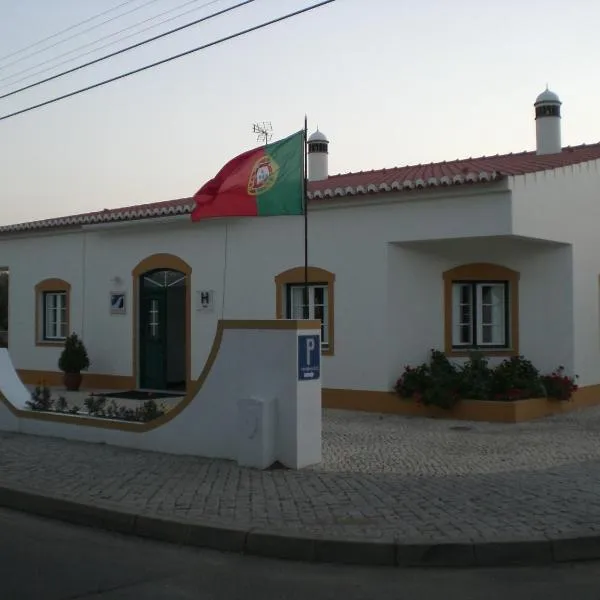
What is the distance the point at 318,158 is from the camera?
1983 cm

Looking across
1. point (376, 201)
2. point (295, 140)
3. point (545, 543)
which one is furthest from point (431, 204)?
point (545, 543)

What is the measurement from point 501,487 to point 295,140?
518 centimetres

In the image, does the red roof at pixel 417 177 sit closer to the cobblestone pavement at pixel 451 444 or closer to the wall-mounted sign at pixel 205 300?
the wall-mounted sign at pixel 205 300

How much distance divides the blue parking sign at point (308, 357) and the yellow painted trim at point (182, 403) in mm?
→ 135

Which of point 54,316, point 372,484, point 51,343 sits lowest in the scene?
point 372,484

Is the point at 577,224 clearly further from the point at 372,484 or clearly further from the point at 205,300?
the point at 372,484

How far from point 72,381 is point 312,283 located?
6291 mm

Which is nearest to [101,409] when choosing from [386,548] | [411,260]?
[411,260]

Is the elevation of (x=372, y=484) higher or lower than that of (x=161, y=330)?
lower

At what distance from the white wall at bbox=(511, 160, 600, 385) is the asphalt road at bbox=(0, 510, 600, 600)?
756 cm

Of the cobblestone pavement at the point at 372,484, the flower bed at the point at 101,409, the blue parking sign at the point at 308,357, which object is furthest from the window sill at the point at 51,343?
the blue parking sign at the point at 308,357

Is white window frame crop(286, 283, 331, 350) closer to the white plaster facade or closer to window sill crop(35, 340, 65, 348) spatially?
the white plaster facade

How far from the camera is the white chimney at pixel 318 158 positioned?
19812 millimetres

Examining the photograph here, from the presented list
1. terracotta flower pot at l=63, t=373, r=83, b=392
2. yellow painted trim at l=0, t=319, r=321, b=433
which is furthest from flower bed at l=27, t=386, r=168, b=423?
terracotta flower pot at l=63, t=373, r=83, b=392
